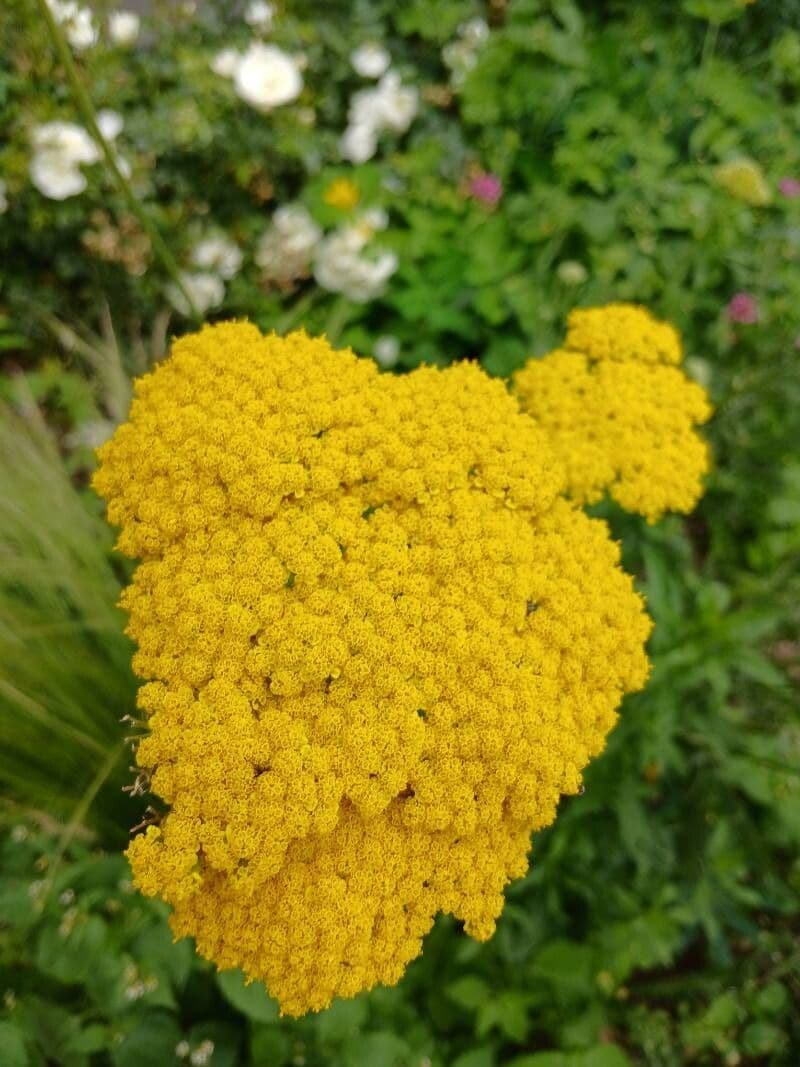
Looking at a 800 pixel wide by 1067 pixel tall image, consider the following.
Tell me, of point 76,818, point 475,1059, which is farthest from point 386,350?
point 475,1059

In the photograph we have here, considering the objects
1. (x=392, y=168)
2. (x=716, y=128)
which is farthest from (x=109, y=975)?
(x=716, y=128)

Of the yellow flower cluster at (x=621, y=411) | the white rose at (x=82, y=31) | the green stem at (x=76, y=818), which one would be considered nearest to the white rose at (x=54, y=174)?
the white rose at (x=82, y=31)

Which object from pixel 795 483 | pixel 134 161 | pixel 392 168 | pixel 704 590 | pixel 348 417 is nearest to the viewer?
pixel 348 417

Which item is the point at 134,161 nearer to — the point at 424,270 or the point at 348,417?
the point at 424,270

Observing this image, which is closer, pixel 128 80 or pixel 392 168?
pixel 128 80

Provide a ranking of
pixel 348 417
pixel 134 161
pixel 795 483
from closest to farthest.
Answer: pixel 348 417
pixel 795 483
pixel 134 161

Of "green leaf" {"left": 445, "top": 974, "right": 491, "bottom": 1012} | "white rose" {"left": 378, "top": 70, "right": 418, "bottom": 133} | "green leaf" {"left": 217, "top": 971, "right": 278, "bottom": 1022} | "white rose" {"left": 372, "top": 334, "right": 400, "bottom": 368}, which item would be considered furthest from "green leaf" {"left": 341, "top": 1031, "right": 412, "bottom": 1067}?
"white rose" {"left": 378, "top": 70, "right": 418, "bottom": 133}

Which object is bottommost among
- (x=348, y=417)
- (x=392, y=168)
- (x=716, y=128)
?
(x=348, y=417)

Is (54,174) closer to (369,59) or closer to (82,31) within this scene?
(82,31)
